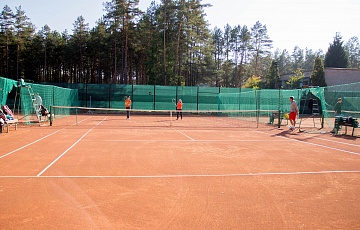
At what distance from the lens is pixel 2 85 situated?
14125 mm

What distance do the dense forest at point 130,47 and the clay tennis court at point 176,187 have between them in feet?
103

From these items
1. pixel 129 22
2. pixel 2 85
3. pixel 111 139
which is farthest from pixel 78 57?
pixel 111 139

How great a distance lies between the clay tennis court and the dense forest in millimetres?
31522

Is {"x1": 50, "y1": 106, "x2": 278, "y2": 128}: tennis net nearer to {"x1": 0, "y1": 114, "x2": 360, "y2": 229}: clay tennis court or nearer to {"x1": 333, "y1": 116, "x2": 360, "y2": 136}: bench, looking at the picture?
{"x1": 333, "y1": 116, "x2": 360, "y2": 136}: bench

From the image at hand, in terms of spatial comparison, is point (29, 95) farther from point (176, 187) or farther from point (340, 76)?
point (340, 76)

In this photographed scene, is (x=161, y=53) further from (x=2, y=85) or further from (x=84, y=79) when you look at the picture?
(x=2, y=85)

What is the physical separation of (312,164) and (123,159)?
16.2ft

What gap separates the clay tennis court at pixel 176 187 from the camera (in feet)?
12.8

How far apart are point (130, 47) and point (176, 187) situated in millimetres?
39707

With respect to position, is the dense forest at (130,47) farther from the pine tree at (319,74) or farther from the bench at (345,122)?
the bench at (345,122)

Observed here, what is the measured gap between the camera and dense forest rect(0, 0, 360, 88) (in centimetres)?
3840

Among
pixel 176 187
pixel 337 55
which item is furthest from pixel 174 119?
pixel 337 55

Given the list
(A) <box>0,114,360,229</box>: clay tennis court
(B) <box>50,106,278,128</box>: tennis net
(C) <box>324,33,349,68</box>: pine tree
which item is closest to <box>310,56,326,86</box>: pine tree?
(B) <box>50,106,278,128</box>: tennis net

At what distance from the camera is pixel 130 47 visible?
140 feet
